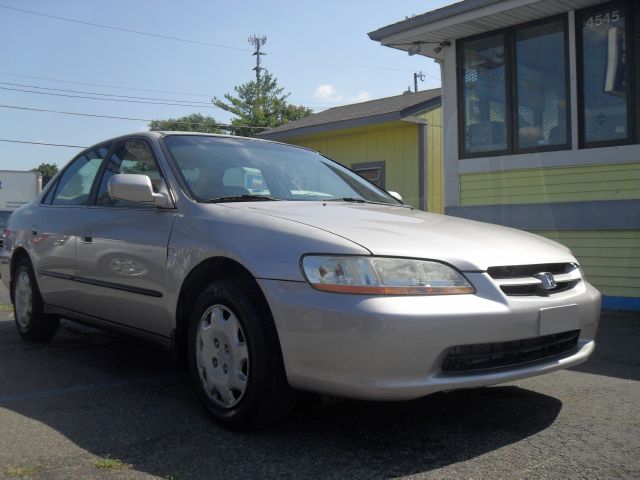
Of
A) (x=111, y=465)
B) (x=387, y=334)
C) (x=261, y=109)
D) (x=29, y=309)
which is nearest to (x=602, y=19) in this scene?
(x=387, y=334)

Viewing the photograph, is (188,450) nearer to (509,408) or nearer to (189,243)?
(189,243)

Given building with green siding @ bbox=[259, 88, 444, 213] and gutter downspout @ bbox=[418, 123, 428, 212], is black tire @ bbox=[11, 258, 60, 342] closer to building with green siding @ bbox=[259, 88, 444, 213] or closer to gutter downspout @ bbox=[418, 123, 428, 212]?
building with green siding @ bbox=[259, 88, 444, 213]

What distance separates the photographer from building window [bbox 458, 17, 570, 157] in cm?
789

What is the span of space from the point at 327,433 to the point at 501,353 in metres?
0.92

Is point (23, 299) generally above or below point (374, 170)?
below

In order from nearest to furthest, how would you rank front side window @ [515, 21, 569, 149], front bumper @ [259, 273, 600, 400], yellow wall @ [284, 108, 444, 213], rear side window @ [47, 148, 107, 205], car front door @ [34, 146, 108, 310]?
front bumper @ [259, 273, 600, 400] → car front door @ [34, 146, 108, 310] → rear side window @ [47, 148, 107, 205] → front side window @ [515, 21, 569, 149] → yellow wall @ [284, 108, 444, 213]

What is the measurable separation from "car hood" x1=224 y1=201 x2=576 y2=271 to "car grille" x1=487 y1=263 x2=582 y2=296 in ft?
0.10

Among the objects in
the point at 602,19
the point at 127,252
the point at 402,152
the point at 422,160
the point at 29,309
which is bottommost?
the point at 29,309

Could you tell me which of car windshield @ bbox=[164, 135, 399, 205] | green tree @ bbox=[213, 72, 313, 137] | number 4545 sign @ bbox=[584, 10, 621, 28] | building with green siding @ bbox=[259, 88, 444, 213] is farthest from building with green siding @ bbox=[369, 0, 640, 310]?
green tree @ bbox=[213, 72, 313, 137]

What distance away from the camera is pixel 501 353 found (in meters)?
2.93

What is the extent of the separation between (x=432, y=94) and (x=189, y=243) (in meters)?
11.6

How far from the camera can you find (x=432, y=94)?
14.2 m

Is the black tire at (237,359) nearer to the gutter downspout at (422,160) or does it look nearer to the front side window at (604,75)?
the front side window at (604,75)

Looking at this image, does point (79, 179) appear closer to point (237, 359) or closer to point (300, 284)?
point (237, 359)
